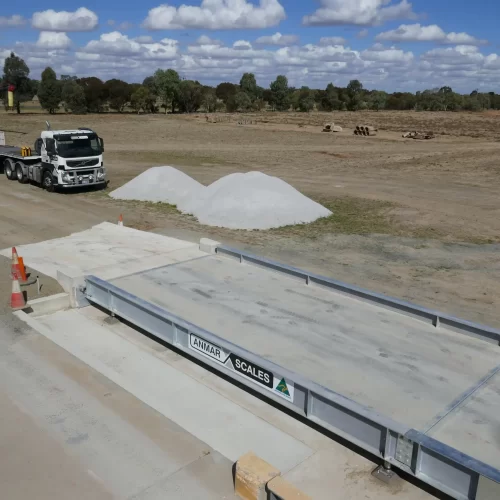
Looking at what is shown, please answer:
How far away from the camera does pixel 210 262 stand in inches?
421

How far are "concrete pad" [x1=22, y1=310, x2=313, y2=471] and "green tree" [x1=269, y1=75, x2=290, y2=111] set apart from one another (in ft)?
365

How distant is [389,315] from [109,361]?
13.3ft

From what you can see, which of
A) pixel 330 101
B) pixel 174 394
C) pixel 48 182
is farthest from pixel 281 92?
pixel 174 394

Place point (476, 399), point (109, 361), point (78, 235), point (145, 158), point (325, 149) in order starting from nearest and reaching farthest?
point (476, 399) → point (109, 361) → point (78, 235) → point (145, 158) → point (325, 149)

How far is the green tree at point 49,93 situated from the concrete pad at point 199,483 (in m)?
79.5

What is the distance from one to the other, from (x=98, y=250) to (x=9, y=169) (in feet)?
43.5

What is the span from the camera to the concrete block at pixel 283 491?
4.59m

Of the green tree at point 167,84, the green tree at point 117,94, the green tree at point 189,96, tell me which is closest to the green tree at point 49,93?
the green tree at point 117,94

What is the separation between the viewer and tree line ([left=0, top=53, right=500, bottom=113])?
257 feet

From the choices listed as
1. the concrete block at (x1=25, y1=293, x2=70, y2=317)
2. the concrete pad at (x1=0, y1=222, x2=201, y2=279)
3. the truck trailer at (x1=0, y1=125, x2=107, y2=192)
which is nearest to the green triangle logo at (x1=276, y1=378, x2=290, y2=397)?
the concrete block at (x1=25, y1=293, x2=70, y2=317)

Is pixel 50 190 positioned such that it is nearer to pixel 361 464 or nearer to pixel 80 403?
pixel 80 403

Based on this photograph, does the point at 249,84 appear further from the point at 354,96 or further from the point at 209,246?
the point at 209,246

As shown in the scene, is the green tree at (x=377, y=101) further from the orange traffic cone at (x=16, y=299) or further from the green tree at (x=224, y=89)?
the orange traffic cone at (x=16, y=299)

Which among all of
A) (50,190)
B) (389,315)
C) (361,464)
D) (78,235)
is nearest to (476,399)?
(361,464)
